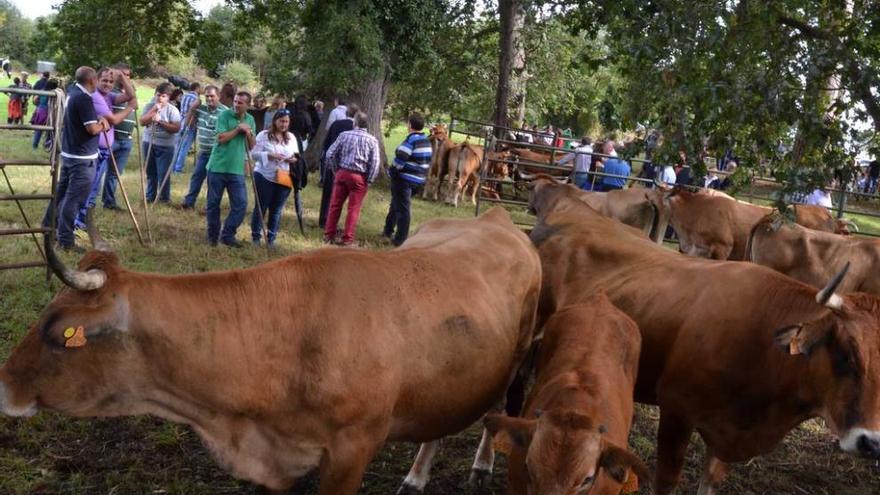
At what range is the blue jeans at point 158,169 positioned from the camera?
13.0 metres

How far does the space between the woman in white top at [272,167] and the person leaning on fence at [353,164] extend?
23.7 inches

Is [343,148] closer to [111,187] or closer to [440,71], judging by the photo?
[111,187]

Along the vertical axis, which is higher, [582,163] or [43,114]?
[582,163]

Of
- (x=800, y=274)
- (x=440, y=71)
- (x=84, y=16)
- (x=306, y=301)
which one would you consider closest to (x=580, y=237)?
(x=306, y=301)

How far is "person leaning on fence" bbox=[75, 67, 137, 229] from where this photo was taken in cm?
986

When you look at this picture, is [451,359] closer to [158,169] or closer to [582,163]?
[158,169]

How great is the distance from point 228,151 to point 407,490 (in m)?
6.37

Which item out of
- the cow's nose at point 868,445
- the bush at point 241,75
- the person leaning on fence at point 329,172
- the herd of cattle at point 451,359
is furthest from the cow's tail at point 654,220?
the bush at point 241,75

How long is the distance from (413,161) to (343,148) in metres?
1.23

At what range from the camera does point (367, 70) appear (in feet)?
55.8

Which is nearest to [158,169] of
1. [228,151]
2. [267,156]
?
[267,156]

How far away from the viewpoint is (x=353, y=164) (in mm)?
11508

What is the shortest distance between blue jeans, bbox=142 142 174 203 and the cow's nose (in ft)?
35.7

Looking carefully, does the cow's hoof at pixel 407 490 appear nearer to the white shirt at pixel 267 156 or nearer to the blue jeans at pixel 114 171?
the white shirt at pixel 267 156
